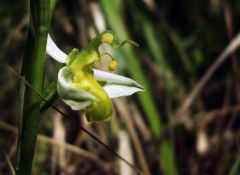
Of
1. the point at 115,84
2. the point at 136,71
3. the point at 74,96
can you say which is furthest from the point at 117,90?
the point at 136,71

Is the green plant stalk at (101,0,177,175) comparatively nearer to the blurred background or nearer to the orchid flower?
the blurred background

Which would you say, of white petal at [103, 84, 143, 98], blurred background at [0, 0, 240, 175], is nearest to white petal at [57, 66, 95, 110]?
white petal at [103, 84, 143, 98]

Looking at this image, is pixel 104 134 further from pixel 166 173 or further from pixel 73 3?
pixel 73 3

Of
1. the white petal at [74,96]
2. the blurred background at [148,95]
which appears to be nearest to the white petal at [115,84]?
the white petal at [74,96]

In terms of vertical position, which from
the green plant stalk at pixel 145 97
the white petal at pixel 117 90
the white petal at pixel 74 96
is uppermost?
the green plant stalk at pixel 145 97

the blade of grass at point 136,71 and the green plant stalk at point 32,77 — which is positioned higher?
the blade of grass at point 136,71

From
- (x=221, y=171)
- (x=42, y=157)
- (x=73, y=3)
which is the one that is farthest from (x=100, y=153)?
(x=73, y=3)

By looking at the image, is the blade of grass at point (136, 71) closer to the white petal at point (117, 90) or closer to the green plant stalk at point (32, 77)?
the white petal at point (117, 90)
